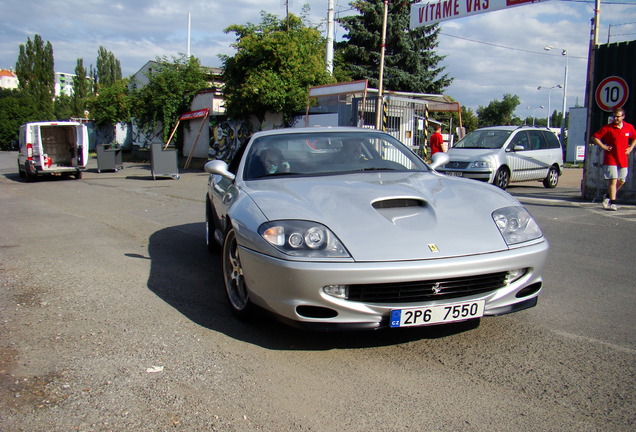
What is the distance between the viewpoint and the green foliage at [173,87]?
29062mm

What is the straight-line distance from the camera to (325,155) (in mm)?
Result: 4590

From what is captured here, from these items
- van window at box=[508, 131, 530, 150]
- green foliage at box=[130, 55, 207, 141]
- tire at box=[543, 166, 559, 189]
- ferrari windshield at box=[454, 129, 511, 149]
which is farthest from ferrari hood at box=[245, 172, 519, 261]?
green foliage at box=[130, 55, 207, 141]

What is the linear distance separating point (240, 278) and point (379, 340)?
1.07 meters

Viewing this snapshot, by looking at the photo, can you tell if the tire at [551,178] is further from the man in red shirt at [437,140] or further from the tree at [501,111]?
the tree at [501,111]

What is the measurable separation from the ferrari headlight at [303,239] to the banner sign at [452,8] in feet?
47.9

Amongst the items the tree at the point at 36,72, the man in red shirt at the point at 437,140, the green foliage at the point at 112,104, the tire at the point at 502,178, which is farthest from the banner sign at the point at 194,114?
the tree at the point at 36,72

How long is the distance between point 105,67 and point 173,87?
46323 millimetres

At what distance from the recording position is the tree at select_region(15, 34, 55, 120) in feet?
216

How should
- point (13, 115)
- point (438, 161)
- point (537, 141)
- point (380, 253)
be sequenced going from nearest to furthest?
point (380, 253) < point (438, 161) < point (537, 141) < point (13, 115)

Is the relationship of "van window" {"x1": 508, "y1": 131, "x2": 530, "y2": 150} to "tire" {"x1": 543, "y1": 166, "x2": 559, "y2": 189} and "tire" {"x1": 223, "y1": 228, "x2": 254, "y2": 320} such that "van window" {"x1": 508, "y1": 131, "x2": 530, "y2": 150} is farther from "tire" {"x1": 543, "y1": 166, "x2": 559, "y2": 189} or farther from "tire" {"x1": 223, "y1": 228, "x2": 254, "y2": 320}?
"tire" {"x1": 223, "y1": 228, "x2": 254, "y2": 320}

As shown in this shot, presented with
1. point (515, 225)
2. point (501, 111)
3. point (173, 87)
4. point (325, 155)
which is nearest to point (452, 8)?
point (325, 155)

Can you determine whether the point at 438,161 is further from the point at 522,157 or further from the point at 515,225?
the point at 522,157

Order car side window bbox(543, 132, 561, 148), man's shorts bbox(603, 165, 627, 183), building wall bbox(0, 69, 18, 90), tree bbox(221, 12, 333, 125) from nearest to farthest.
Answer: man's shorts bbox(603, 165, 627, 183) → car side window bbox(543, 132, 561, 148) → tree bbox(221, 12, 333, 125) → building wall bbox(0, 69, 18, 90)

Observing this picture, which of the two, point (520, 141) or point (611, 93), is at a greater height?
point (611, 93)
